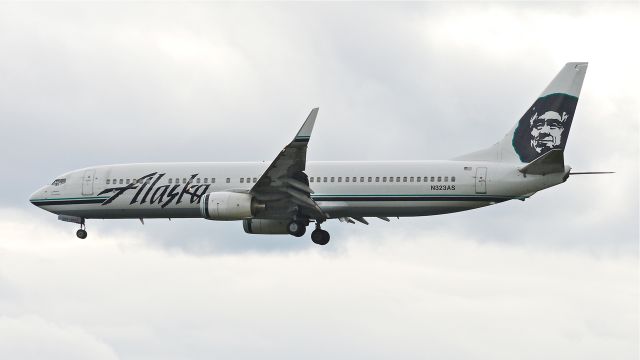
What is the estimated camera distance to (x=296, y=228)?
2138 inches

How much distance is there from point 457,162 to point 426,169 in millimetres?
1313

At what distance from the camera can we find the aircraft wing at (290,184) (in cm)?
4984

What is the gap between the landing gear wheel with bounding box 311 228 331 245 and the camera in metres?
56.0

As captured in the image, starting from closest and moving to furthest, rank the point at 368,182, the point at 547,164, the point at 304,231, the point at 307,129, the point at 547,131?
the point at 307,129 < the point at 547,164 < the point at 547,131 < the point at 368,182 < the point at 304,231

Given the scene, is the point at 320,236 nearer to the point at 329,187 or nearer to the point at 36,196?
the point at 329,187

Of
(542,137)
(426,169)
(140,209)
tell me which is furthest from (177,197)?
(542,137)

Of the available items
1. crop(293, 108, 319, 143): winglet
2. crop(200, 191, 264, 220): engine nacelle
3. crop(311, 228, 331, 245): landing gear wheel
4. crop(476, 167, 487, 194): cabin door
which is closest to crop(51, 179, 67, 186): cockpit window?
crop(200, 191, 264, 220): engine nacelle

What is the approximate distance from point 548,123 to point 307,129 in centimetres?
1035

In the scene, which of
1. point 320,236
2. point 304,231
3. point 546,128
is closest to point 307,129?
point 304,231

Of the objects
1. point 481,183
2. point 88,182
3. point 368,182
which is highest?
point 481,183

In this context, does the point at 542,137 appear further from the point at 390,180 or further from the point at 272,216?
the point at 272,216

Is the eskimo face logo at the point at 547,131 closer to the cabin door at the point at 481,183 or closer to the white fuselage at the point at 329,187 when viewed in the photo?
the white fuselage at the point at 329,187

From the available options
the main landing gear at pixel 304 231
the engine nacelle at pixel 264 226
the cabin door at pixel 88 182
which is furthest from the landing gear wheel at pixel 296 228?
the cabin door at pixel 88 182

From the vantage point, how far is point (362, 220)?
57.4 meters
